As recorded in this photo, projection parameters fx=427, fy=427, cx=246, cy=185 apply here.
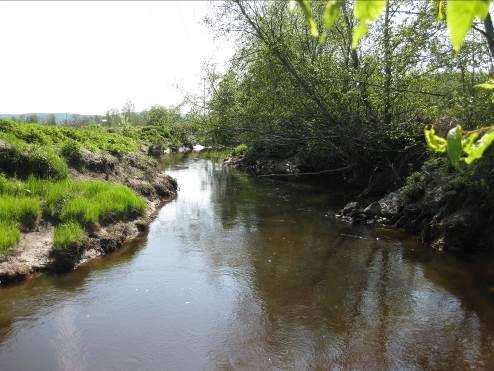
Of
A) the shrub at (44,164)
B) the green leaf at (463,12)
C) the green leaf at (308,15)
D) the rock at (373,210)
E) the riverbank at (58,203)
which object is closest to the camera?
the green leaf at (463,12)

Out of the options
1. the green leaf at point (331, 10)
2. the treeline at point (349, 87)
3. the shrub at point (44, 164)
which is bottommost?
the shrub at point (44, 164)

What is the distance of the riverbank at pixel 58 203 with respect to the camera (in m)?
10.7

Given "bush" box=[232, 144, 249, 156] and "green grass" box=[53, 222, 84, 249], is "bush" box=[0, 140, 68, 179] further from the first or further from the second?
"bush" box=[232, 144, 249, 156]

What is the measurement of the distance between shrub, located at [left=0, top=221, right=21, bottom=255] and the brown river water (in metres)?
1.16

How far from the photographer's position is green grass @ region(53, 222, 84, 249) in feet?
36.3

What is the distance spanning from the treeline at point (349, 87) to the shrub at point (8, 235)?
11233 millimetres

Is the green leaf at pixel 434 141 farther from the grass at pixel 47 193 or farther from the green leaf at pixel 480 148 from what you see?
the grass at pixel 47 193

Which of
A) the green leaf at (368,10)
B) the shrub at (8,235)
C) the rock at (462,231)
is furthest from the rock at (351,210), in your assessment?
the green leaf at (368,10)

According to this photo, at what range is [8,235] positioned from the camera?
408 inches

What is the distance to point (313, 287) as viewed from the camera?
996 cm

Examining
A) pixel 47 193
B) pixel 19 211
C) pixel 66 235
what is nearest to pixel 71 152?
pixel 47 193

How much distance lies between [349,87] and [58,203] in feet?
41.1

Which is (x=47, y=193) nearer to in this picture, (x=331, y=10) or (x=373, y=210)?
(x=373, y=210)

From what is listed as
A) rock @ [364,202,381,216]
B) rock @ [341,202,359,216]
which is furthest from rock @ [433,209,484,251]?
rock @ [341,202,359,216]
